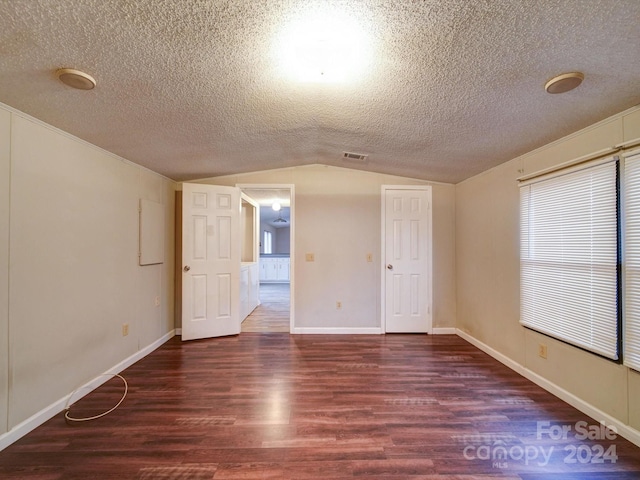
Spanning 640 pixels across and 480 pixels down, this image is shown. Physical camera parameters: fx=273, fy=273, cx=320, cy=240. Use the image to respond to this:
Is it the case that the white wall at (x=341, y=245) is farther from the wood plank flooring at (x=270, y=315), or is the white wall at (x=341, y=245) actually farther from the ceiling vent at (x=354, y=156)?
the wood plank flooring at (x=270, y=315)

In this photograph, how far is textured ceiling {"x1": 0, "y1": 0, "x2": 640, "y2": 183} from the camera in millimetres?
1152

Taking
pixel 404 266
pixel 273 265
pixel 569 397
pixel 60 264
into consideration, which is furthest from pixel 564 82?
pixel 273 265

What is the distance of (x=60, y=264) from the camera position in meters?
2.05

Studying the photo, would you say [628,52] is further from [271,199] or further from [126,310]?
[271,199]

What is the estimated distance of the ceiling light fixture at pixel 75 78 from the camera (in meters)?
1.43

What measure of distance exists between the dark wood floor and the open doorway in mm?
1420

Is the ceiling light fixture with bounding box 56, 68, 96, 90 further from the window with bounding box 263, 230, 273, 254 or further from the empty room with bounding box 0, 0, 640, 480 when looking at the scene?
the window with bounding box 263, 230, 273, 254

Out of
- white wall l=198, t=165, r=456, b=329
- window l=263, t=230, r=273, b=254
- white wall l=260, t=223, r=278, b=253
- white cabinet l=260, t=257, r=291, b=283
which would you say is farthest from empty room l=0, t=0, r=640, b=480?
window l=263, t=230, r=273, b=254

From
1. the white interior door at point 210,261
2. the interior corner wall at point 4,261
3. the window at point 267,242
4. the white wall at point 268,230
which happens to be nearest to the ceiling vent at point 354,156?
the white interior door at point 210,261

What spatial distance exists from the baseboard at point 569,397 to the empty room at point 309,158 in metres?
0.02

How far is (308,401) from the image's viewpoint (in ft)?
7.12

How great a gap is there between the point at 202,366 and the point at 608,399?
3335 mm

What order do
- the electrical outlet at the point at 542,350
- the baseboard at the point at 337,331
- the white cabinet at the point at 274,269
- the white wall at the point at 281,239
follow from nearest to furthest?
the electrical outlet at the point at 542,350 → the baseboard at the point at 337,331 → the white cabinet at the point at 274,269 → the white wall at the point at 281,239

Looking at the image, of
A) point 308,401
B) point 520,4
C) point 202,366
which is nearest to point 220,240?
point 202,366
